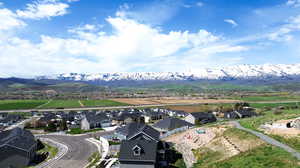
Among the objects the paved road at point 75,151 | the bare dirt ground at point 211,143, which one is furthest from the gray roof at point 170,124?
the paved road at point 75,151

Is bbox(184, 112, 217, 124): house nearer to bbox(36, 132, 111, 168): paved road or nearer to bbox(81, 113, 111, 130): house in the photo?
bbox(81, 113, 111, 130): house

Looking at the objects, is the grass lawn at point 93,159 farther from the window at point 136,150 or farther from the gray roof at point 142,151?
the window at point 136,150

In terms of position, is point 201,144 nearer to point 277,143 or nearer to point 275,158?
point 277,143

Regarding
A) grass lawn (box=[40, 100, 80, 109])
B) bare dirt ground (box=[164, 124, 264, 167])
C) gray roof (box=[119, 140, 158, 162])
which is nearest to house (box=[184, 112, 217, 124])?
bare dirt ground (box=[164, 124, 264, 167])

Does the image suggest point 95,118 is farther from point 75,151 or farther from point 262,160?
point 262,160

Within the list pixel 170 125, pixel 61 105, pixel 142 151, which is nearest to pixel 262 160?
pixel 142 151
